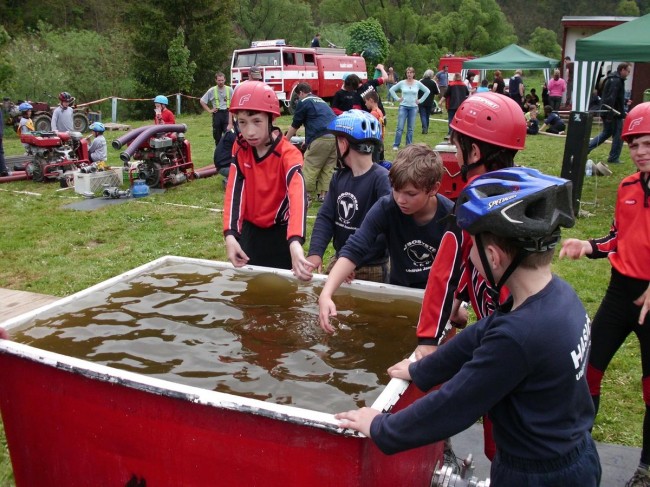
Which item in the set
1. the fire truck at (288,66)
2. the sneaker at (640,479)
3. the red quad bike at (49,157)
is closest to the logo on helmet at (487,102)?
the sneaker at (640,479)

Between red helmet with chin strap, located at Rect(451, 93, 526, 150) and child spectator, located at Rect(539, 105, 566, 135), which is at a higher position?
red helmet with chin strap, located at Rect(451, 93, 526, 150)

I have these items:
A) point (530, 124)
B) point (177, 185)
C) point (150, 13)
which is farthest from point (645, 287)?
point (150, 13)

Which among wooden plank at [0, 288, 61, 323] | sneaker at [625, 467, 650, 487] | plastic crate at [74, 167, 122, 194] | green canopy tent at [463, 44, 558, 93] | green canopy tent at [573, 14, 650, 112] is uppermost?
green canopy tent at [463, 44, 558, 93]

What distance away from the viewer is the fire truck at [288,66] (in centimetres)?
2300

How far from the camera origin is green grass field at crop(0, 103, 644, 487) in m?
4.26

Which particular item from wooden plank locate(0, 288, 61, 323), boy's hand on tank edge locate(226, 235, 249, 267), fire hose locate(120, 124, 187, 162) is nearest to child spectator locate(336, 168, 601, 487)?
boy's hand on tank edge locate(226, 235, 249, 267)

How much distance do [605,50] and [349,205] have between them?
7050mm

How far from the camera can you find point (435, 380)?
204cm

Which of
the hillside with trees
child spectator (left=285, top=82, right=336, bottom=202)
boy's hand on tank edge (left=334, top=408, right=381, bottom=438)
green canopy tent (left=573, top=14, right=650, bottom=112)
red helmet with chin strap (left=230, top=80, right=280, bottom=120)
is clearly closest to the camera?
boy's hand on tank edge (left=334, top=408, right=381, bottom=438)

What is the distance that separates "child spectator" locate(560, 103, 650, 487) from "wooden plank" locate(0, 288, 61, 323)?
14.5 ft

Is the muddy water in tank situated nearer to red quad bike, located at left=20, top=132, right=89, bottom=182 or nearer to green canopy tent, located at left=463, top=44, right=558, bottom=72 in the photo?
red quad bike, located at left=20, top=132, right=89, bottom=182

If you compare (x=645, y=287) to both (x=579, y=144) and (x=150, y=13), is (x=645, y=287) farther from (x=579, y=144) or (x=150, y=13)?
(x=150, y=13)

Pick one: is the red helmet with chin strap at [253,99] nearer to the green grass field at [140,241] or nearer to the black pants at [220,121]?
the green grass field at [140,241]

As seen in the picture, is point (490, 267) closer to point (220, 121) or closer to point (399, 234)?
point (399, 234)
